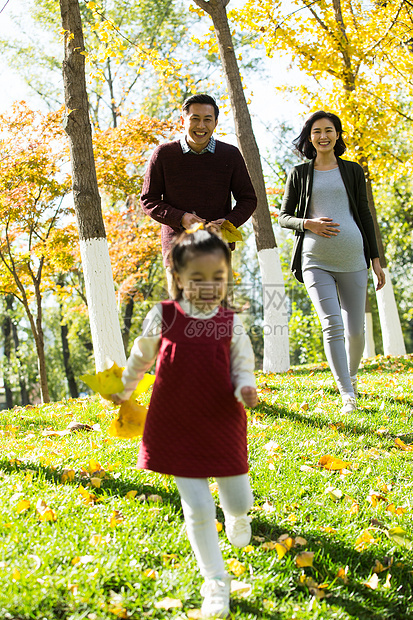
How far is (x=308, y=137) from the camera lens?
4.50 m

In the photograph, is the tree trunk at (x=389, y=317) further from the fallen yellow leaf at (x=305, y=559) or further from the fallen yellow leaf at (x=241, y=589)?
the fallen yellow leaf at (x=241, y=589)

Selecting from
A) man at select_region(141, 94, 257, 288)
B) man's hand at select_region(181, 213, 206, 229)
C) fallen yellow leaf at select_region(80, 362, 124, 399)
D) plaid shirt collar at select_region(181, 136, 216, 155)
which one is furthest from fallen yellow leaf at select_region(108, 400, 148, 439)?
plaid shirt collar at select_region(181, 136, 216, 155)

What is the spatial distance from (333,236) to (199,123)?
4.71 feet

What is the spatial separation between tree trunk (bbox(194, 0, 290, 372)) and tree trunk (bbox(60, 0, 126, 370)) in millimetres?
2648

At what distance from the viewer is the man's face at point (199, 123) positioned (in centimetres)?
361

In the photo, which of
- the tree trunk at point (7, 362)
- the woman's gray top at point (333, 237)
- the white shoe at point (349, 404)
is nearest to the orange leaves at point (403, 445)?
the white shoe at point (349, 404)

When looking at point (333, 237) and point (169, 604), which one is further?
point (333, 237)

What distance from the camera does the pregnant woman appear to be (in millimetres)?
4312

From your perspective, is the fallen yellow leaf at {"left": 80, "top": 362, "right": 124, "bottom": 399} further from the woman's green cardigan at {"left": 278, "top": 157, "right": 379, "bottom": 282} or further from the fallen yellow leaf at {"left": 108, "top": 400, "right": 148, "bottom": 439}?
the woman's green cardigan at {"left": 278, "top": 157, "right": 379, "bottom": 282}

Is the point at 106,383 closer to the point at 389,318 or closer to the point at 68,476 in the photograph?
the point at 68,476

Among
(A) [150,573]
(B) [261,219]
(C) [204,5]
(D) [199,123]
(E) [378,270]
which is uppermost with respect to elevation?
(C) [204,5]

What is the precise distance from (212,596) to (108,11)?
19.6 m

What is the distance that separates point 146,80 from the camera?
1983cm

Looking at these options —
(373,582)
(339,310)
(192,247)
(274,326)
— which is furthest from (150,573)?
(274,326)
